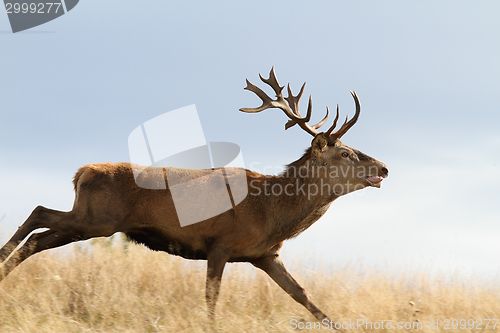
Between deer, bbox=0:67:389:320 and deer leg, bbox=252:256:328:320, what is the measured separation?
1 centimetres

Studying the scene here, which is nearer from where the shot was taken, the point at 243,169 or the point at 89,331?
the point at 89,331

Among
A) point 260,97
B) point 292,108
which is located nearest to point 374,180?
point 292,108

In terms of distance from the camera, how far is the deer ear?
6.16m

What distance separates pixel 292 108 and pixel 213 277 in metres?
2.87

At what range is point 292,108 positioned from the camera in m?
7.00

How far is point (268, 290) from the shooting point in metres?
6.69

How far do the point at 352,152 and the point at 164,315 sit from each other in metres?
3.21

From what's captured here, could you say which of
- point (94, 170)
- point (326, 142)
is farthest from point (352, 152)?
point (94, 170)

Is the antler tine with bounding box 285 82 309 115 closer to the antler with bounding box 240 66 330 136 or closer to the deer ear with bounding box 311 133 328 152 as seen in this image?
the antler with bounding box 240 66 330 136

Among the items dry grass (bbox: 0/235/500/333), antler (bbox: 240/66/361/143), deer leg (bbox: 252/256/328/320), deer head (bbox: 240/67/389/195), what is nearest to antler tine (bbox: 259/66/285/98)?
antler (bbox: 240/66/361/143)

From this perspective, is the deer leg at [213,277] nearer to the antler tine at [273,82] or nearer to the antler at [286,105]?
the antler at [286,105]

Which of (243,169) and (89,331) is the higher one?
(243,169)

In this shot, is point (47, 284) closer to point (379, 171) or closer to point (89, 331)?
point (89, 331)

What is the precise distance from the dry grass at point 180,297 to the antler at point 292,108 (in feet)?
7.75
